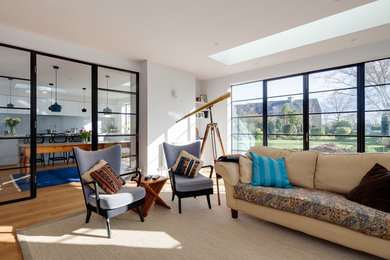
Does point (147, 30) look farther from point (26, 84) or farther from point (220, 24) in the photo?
point (26, 84)

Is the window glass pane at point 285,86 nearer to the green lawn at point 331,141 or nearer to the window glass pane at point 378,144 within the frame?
the green lawn at point 331,141

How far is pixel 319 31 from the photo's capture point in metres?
3.58

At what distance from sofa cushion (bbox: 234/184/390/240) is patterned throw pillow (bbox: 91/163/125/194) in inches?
59.2

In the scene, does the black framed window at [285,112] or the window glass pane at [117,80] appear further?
the black framed window at [285,112]

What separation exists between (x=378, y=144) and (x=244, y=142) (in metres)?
2.75

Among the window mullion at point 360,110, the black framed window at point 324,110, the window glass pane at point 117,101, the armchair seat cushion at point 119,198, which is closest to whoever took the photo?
the armchair seat cushion at point 119,198

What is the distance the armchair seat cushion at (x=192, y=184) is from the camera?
279cm

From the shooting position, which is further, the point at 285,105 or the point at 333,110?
the point at 285,105

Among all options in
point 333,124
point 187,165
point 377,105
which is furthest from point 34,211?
point 377,105

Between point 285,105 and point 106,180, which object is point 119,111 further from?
point 285,105

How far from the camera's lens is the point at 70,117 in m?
7.86

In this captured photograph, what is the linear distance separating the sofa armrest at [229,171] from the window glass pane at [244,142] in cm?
280

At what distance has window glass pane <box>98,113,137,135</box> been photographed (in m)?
4.25

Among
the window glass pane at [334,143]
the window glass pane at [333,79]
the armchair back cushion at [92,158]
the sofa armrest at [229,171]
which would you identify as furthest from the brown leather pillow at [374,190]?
the armchair back cushion at [92,158]
